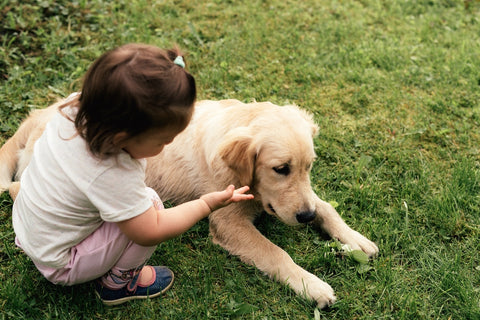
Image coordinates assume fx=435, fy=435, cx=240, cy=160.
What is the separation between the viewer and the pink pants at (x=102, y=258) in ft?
8.26

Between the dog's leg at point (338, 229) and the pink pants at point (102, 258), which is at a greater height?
the pink pants at point (102, 258)

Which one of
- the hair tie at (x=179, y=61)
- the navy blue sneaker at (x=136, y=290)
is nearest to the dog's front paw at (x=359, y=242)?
the navy blue sneaker at (x=136, y=290)

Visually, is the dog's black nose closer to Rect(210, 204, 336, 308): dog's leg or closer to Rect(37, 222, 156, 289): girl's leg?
Rect(210, 204, 336, 308): dog's leg

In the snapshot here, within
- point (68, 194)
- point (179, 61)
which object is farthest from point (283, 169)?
point (68, 194)

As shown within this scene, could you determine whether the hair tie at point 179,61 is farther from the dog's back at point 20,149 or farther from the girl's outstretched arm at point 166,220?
the dog's back at point 20,149

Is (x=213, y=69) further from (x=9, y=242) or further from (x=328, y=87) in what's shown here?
(x=9, y=242)

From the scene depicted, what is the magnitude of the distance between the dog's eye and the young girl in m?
0.53

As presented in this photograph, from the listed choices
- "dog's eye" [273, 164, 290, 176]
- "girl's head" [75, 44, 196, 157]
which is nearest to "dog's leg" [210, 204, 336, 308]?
"dog's eye" [273, 164, 290, 176]

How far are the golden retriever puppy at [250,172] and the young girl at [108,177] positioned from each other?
54cm

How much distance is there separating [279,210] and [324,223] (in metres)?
0.50

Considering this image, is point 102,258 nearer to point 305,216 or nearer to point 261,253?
point 261,253

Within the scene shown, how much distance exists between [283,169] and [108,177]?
1.29 meters

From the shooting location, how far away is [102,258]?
2.54 metres

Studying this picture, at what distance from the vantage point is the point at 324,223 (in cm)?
341
